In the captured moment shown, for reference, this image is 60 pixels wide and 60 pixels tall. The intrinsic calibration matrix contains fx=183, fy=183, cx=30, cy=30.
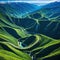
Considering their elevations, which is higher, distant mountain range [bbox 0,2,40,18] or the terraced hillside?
distant mountain range [bbox 0,2,40,18]

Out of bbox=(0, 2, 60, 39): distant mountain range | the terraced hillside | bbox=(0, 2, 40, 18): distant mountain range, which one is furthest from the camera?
bbox=(0, 2, 60, 39): distant mountain range

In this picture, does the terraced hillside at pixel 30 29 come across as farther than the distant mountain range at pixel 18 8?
No

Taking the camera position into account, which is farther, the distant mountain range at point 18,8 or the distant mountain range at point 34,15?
the distant mountain range at point 34,15

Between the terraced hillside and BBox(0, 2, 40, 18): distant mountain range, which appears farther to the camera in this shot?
BBox(0, 2, 40, 18): distant mountain range

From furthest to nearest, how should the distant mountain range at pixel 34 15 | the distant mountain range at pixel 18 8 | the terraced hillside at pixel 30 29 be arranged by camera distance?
the distant mountain range at pixel 34 15 < the distant mountain range at pixel 18 8 < the terraced hillside at pixel 30 29

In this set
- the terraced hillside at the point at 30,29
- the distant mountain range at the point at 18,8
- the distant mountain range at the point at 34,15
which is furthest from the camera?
the distant mountain range at the point at 34,15

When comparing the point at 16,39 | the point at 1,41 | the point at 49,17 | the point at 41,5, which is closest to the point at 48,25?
the point at 49,17

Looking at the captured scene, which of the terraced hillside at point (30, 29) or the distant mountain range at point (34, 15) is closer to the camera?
the terraced hillside at point (30, 29)

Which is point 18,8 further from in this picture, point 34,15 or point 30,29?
point 30,29

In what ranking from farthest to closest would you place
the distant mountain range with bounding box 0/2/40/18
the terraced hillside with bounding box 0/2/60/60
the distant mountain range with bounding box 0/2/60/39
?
the distant mountain range with bounding box 0/2/60/39
the distant mountain range with bounding box 0/2/40/18
the terraced hillside with bounding box 0/2/60/60

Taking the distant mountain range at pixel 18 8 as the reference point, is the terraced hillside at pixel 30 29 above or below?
below

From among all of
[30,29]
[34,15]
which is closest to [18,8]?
[34,15]

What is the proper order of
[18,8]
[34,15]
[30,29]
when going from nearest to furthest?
[30,29] < [18,8] < [34,15]
